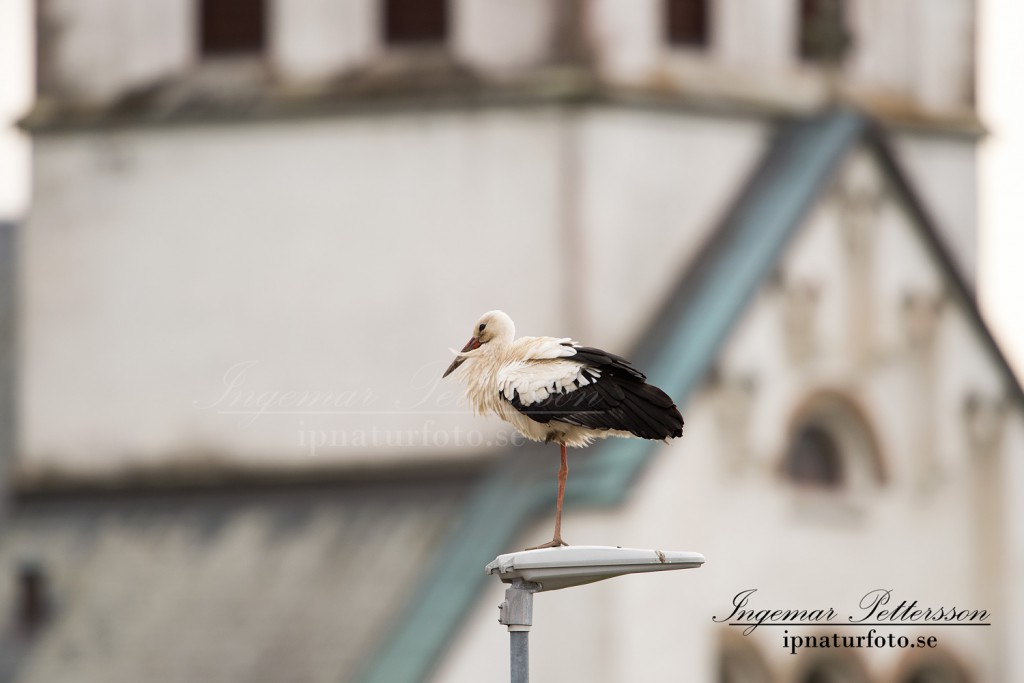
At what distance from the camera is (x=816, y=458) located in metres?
30.8

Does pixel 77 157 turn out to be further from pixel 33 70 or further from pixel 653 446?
pixel 653 446

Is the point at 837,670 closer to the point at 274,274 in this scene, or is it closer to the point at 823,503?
the point at 823,503

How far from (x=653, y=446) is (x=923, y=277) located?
14.7 feet

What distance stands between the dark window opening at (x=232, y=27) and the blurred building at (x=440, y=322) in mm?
30

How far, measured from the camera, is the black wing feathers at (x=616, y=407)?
50.4ft

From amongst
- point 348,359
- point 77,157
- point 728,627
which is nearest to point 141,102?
point 77,157

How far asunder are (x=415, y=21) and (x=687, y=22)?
8.05ft

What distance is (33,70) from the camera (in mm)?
31562

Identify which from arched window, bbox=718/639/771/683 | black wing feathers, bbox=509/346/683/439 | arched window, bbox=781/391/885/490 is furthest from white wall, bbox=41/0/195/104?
black wing feathers, bbox=509/346/683/439

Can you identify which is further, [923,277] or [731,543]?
[923,277]

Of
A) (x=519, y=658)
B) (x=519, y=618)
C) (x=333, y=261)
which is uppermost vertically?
(x=519, y=618)

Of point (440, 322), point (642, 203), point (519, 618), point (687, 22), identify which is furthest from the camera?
point (687, 22)

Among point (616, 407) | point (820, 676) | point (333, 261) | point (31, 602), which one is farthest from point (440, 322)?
point (616, 407)

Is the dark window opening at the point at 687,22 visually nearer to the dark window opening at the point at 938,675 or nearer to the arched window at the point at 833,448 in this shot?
the arched window at the point at 833,448
